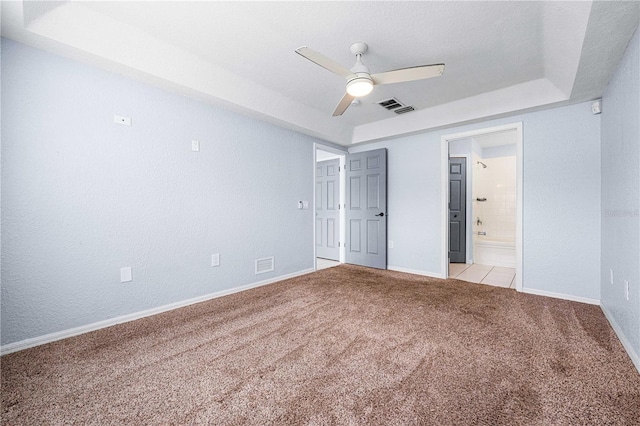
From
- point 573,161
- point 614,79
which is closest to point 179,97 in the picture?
point 614,79

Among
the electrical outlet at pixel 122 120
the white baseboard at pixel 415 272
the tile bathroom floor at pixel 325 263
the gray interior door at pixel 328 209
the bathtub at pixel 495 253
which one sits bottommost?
the tile bathroom floor at pixel 325 263

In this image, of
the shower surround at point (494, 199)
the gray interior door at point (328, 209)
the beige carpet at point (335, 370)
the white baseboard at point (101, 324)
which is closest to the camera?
the beige carpet at point (335, 370)

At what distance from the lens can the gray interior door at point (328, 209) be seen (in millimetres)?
5113

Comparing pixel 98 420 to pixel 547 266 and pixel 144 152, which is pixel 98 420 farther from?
pixel 547 266

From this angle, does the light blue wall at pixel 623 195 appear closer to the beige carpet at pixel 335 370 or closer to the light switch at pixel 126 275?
the beige carpet at pixel 335 370

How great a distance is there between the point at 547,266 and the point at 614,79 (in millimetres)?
1915

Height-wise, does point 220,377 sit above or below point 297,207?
below

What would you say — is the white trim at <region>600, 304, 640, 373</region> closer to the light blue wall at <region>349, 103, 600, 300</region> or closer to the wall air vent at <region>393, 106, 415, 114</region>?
the light blue wall at <region>349, 103, 600, 300</region>

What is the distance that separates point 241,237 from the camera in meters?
3.21

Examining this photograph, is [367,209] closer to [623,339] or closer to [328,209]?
[328,209]

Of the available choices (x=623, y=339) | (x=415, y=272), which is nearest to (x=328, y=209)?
(x=415, y=272)

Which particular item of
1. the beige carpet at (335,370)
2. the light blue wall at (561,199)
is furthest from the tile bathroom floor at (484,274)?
the beige carpet at (335,370)

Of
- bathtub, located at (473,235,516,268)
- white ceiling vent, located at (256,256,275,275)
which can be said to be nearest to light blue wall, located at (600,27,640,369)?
bathtub, located at (473,235,516,268)

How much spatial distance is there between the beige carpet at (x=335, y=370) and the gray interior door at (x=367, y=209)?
190cm
